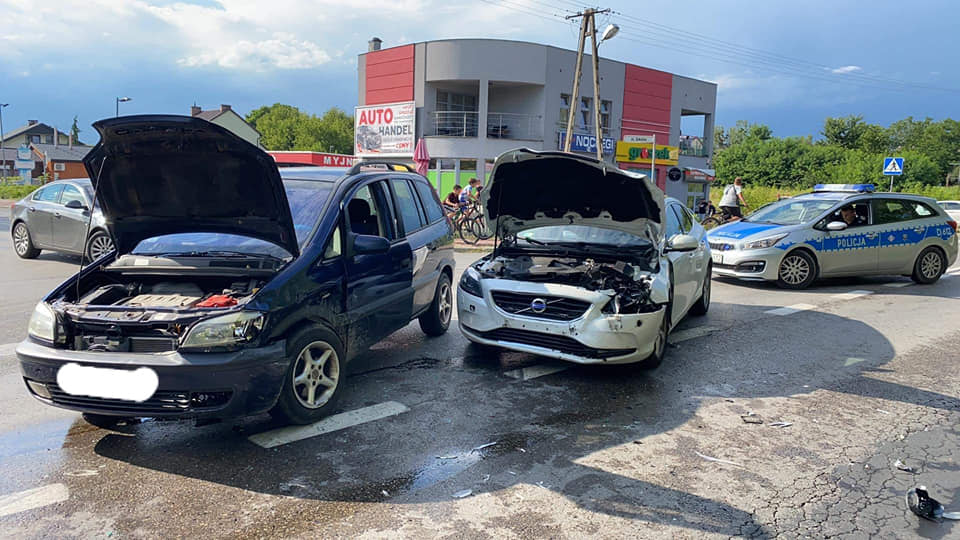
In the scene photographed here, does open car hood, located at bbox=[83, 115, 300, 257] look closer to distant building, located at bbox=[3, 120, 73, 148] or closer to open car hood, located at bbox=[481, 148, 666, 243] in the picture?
open car hood, located at bbox=[481, 148, 666, 243]

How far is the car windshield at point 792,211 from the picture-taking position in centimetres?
1087

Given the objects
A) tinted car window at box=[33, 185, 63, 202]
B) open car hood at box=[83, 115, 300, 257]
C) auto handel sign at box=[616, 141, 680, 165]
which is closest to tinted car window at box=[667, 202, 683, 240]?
open car hood at box=[83, 115, 300, 257]

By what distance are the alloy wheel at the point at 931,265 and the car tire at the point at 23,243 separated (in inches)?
636

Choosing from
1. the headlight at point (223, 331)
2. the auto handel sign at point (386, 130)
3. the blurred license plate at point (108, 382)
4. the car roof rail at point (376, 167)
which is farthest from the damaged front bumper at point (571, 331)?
the auto handel sign at point (386, 130)

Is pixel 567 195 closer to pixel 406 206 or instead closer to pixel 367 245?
pixel 406 206

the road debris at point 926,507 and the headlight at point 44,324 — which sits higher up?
the headlight at point 44,324

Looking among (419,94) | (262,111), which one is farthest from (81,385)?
(262,111)

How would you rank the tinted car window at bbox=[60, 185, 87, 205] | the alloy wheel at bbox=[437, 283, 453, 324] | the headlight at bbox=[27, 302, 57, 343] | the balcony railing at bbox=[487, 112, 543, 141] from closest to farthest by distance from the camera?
the headlight at bbox=[27, 302, 57, 343]
the alloy wheel at bbox=[437, 283, 453, 324]
the tinted car window at bbox=[60, 185, 87, 205]
the balcony railing at bbox=[487, 112, 543, 141]

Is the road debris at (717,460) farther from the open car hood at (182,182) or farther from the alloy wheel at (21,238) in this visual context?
the alloy wheel at (21,238)

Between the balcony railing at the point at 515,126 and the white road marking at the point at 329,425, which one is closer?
the white road marking at the point at 329,425

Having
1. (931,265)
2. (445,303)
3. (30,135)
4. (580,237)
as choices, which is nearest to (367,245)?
(445,303)

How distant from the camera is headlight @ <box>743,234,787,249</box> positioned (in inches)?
413

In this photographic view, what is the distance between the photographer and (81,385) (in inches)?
143

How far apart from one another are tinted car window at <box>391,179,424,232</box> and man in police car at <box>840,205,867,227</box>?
7963 mm
